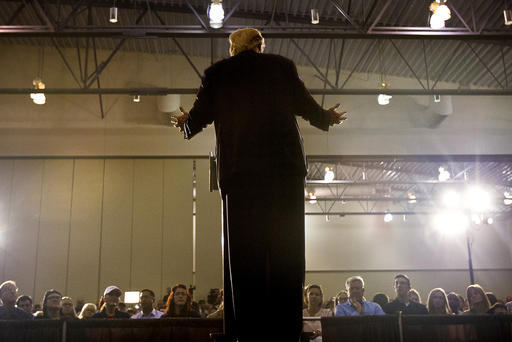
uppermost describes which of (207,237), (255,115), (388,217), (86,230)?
(388,217)

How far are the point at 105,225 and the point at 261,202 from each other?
14615mm

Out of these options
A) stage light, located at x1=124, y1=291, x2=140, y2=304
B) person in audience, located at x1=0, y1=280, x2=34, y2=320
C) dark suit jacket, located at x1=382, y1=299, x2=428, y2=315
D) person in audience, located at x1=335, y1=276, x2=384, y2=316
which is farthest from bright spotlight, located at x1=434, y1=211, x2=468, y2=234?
person in audience, located at x1=0, y1=280, x2=34, y2=320

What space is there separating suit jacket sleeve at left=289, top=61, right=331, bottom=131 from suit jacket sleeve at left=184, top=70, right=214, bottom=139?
301 mm

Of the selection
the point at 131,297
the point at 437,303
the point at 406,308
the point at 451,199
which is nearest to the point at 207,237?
the point at 131,297

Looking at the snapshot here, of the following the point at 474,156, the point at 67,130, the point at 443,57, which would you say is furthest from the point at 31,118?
the point at 474,156

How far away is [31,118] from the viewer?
14938mm

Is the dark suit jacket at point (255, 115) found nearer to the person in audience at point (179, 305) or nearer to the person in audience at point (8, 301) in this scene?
the person in audience at point (179, 305)

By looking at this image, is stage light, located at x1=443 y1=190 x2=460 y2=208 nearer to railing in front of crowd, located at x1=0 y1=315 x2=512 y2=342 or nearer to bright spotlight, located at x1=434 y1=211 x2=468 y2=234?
bright spotlight, located at x1=434 y1=211 x2=468 y2=234

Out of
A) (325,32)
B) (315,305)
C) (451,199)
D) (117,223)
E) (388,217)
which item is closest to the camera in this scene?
(315,305)

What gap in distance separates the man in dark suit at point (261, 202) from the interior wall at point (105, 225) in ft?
45.1

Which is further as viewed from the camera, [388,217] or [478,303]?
[388,217]

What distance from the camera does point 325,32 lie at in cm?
934

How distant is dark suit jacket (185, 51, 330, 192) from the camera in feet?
5.53

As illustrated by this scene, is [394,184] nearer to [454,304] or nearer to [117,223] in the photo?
[117,223]
